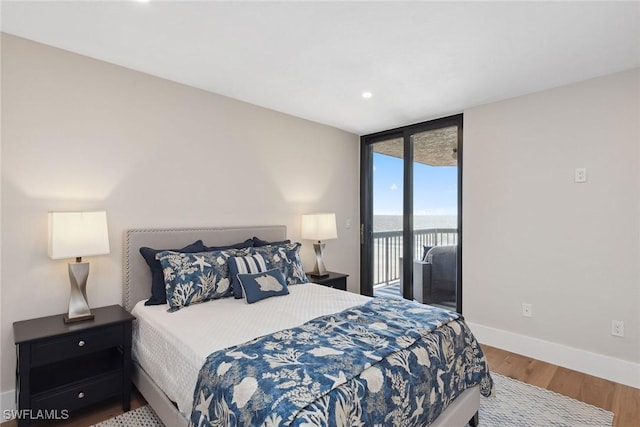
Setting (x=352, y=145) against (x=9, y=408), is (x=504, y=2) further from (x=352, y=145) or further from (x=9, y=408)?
(x=9, y=408)

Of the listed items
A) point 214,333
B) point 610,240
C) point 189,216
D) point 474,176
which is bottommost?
point 214,333

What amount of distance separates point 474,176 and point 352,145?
5.76 feet

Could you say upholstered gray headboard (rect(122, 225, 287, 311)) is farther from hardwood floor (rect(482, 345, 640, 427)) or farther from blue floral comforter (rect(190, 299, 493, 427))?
hardwood floor (rect(482, 345, 640, 427))

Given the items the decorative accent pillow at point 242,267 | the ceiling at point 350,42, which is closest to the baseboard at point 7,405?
the decorative accent pillow at point 242,267

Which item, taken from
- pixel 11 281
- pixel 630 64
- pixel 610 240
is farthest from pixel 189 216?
pixel 630 64

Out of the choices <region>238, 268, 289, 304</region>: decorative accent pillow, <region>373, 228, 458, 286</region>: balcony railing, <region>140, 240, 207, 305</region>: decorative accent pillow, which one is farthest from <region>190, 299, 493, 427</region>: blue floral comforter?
<region>373, 228, 458, 286</region>: balcony railing

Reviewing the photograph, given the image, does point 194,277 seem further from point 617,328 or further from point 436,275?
point 617,328

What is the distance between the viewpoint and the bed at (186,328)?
68.3 inches

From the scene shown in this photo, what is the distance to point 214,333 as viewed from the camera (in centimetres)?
188

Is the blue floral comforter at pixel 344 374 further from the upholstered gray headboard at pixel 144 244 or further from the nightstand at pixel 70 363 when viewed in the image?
the upholstered gray headboard at pixel 144 244

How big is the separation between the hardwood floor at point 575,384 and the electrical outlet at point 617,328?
0.39 m

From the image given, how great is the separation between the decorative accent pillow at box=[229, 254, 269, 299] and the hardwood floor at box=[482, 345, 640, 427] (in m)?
2.22

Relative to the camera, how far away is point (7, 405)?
2119 mm

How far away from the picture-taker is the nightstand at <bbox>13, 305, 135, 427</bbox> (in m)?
1.86
